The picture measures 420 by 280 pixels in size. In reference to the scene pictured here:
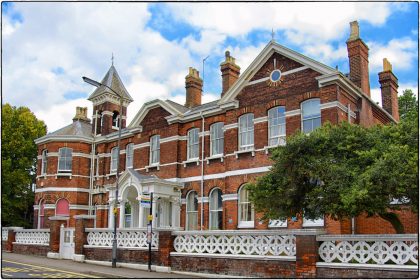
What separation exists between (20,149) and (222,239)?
29501 mm

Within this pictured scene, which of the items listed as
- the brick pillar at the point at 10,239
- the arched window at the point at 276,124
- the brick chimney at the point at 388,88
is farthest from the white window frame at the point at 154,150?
the brick chimney at the point at 388,88

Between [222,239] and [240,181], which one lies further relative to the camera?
[240,181]

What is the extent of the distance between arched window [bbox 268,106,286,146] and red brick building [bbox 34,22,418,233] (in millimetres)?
53

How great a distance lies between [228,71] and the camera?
2984 centimetres

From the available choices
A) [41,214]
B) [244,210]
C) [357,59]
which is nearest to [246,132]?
[244,210]

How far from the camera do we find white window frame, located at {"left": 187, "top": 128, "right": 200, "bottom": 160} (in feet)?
91.9

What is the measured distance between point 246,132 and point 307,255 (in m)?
11.2

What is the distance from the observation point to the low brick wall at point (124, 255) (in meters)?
20.0

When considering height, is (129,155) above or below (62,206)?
above

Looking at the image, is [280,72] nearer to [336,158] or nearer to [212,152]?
[212,152]

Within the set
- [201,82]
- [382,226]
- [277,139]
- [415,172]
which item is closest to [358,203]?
[415,172]

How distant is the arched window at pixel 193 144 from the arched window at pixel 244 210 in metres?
4.71

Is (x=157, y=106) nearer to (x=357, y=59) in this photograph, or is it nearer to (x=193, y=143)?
(x=193, y=143)

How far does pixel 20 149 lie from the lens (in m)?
41.3
